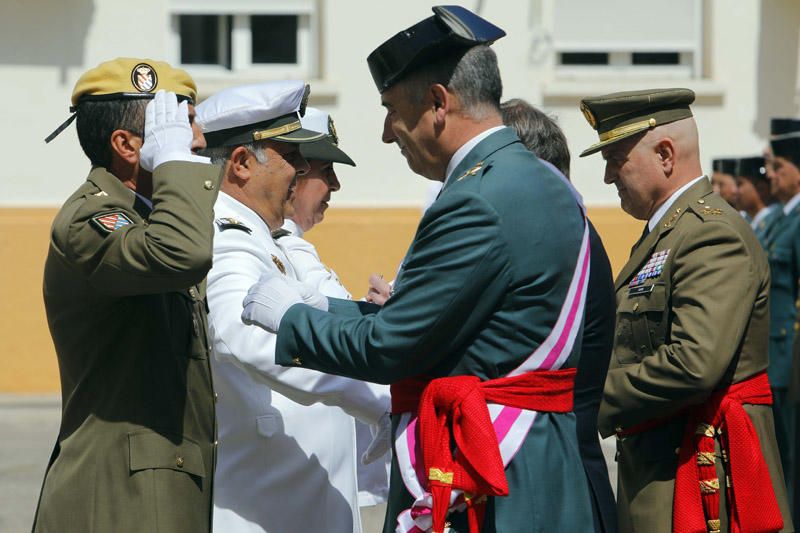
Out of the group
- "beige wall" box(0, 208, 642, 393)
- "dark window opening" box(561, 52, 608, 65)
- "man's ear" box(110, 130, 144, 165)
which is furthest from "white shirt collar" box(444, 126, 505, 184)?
"dark window opening" box(561, 52, 608, 65)

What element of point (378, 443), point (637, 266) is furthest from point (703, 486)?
point (378, 443)

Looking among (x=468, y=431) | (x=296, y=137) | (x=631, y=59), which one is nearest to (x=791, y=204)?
(x=631, y=59)

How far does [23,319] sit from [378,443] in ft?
22.0

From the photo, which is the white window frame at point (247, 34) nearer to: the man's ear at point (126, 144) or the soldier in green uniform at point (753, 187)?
the soldier in green uniform at point (753, 187)

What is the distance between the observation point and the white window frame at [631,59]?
988 centimetres

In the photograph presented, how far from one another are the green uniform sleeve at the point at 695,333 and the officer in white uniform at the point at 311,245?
74 cm

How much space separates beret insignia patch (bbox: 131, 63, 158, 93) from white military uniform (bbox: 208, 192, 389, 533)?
0.47 meters

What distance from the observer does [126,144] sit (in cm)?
299

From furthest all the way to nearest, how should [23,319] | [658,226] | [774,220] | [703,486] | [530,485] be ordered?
[23,319] → [774,220] → [658,226] → [703,486] → [530,485]

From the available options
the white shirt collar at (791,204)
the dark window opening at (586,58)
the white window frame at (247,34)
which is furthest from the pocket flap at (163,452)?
the dark window opening at (586,58)

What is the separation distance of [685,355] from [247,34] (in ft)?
22.3

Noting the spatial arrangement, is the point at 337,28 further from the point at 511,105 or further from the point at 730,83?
the point at 511,105

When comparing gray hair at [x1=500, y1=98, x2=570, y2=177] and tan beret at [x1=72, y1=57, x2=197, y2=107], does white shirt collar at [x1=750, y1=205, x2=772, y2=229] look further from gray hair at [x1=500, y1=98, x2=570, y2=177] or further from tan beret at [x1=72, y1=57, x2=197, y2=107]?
tan beret at [x1=72, y1=57, x2=197, y2=107]

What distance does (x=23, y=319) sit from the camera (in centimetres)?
930
